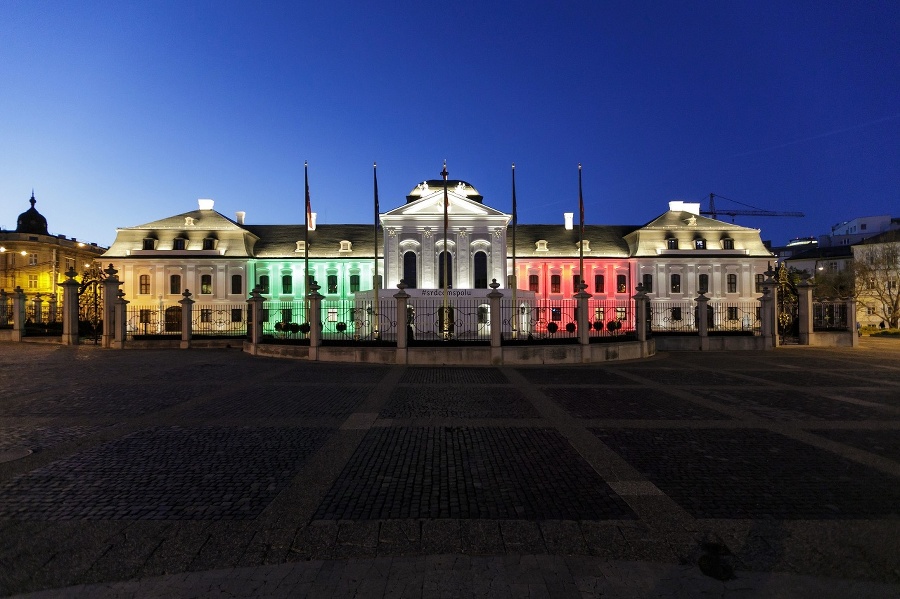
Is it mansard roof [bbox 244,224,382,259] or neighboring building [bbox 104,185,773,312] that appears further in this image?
mansard roof [bbox 244,224,382,259]

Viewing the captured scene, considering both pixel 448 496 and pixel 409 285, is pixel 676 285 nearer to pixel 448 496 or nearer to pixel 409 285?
pixel 409 285

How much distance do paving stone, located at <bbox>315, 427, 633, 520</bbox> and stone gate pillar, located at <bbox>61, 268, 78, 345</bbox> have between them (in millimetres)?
24569

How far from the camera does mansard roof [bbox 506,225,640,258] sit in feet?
171

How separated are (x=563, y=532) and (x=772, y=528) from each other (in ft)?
6.07

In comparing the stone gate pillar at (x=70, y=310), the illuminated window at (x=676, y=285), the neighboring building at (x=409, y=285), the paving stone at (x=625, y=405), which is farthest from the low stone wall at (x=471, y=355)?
the illuminated window at (x=676, y=285)

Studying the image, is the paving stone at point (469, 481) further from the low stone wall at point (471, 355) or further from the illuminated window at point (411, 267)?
the illuminated window at point (411, 267)

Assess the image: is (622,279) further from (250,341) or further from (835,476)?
(835,476)

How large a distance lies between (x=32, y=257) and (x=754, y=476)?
86.5m

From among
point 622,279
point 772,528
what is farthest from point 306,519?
point 622,279

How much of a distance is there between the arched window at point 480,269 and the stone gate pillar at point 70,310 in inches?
1145

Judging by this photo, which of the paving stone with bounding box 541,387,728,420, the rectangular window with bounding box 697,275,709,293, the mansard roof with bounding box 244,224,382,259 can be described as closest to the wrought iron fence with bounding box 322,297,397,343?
the mansard roof with bounding box 244,224,382,259

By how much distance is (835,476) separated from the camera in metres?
5.64

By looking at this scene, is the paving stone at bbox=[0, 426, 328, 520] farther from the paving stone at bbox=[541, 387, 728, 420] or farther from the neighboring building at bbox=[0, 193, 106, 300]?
the neighboring building at bbox=[0, 193, 106, 300]

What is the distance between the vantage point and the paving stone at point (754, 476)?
4.77m
